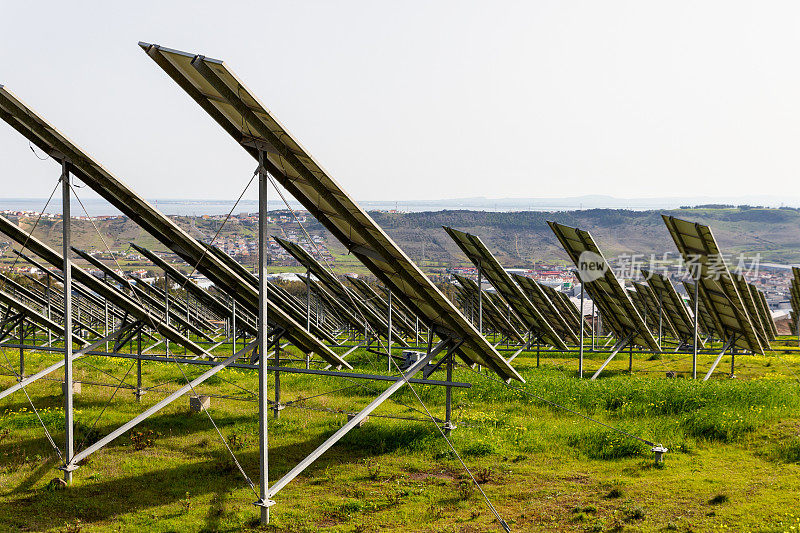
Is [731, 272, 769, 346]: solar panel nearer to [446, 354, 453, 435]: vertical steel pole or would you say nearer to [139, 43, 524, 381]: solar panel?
[446, 354, 453, 435]: vertical steel pole

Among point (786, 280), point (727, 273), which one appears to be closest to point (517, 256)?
point (786, 280)

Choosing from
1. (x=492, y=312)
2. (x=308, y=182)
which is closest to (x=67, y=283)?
(x=308, y=182)

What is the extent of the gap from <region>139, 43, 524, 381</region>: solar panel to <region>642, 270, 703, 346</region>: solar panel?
1650cm

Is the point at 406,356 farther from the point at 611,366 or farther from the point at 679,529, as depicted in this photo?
the point at 611,366

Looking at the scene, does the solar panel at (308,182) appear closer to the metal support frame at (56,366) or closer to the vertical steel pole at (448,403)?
the vertical steel pole at (448,403)

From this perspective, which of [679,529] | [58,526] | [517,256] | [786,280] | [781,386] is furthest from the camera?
[517,256]

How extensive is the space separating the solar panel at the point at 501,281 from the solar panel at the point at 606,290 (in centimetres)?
211

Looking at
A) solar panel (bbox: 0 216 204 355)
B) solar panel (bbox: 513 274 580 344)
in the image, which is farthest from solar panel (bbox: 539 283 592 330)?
solar panel (bbox: 0 216 204 355)

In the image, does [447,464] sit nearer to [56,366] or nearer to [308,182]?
[308,182]

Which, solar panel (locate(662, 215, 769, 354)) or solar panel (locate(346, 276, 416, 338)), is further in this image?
solar panel (locate(346, 276, 416, 338))

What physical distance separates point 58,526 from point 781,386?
1919cm

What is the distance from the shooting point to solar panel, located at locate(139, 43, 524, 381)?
8.13 m

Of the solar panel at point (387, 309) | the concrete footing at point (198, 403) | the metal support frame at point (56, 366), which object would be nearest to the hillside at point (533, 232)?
the solar panel at point (387, 309)

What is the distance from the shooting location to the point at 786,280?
458ft
